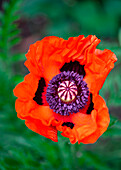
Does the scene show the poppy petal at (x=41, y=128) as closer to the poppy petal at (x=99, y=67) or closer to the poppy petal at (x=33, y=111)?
the poppy petal at (x=33, y=111)

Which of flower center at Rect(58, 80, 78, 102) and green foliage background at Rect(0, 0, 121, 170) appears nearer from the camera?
flower center at Rect(58, 80, 78, 102)

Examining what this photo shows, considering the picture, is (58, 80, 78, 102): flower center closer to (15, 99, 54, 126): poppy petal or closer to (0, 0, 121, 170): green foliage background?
(15, 99, 54, 126): poppy petal

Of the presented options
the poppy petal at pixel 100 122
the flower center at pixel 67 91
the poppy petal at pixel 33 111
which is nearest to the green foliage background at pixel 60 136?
the poppy petal at pixel 100 122

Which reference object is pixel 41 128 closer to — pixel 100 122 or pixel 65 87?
pixel 100 122

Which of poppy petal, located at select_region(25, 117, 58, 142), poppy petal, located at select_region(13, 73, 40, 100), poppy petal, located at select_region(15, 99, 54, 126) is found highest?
poppy petal, located at select_region(13, 73, 40, 100)

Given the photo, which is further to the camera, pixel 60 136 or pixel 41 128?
pixel 60 136

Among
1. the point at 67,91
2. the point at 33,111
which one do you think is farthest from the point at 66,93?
the point at 33,111

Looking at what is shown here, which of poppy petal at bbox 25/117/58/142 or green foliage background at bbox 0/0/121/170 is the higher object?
green foliage background at bbox 0/0/121/170

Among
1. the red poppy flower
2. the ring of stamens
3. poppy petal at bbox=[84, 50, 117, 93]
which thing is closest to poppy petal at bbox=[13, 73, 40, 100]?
the red poppy flower

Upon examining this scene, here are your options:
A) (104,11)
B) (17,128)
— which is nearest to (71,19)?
(104,11)
